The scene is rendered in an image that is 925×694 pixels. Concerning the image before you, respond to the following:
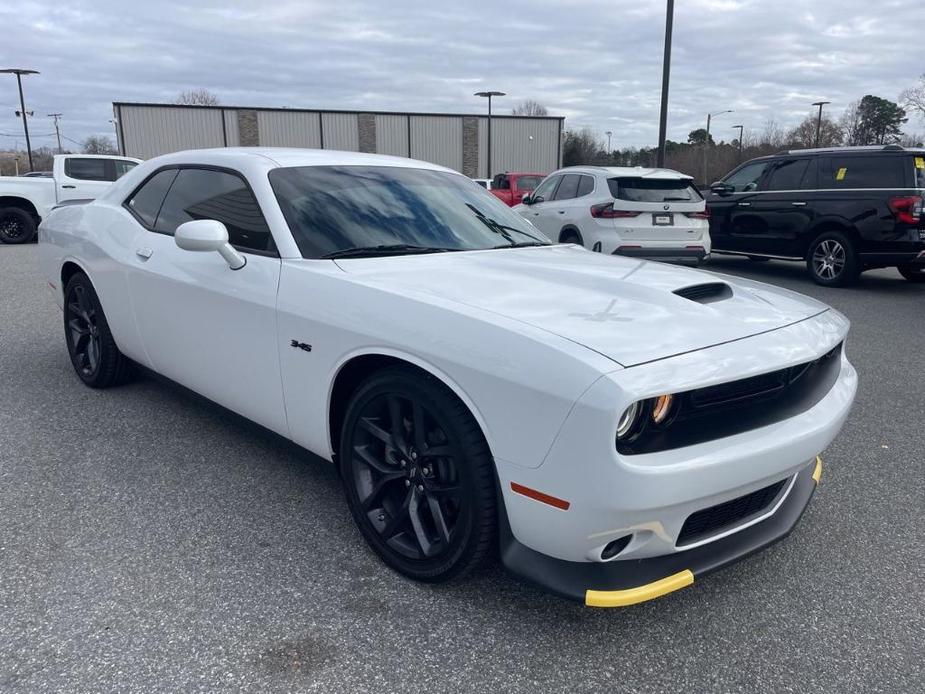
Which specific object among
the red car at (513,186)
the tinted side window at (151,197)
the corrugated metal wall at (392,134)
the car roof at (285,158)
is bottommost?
the red car at (513,186)

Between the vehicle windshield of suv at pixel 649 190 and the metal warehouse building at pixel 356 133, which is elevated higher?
the metal warehouse building at pixel 356 133

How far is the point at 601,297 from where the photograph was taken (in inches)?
101

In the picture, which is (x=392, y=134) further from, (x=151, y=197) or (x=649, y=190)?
(x=151, y=197)

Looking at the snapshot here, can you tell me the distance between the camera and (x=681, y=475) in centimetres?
204

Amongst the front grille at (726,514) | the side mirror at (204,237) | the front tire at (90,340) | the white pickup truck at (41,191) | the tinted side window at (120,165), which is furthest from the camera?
the tinted side window at (120,165)

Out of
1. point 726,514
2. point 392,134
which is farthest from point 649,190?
point 392,134

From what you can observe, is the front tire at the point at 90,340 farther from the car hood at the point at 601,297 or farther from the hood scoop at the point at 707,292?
the hood scoop at the point at 707,292

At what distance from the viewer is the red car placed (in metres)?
20.0

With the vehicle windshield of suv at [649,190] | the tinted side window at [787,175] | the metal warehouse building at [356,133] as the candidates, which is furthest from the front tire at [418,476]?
the metal warehouse building at [356,133]

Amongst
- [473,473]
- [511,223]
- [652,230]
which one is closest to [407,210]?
[511,223]

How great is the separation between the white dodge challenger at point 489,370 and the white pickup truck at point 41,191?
12.4 metres

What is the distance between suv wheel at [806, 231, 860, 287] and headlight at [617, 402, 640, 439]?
8.74 meters

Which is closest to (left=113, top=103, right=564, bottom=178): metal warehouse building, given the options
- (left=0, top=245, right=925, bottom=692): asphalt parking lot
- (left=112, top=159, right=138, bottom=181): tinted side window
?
(left=112, top=159, right=138, bottom=181): tinted side window

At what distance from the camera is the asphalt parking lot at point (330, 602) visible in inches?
85.0
